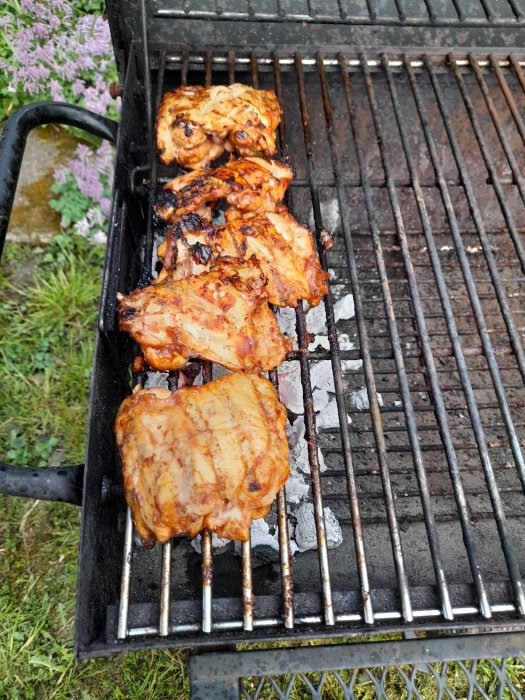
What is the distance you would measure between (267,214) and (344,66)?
108 cm

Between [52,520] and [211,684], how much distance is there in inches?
66.4

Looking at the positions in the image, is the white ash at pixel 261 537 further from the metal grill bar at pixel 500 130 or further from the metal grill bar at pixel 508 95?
the metal grill bar at pixel 508 95

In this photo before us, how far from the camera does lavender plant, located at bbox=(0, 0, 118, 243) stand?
3732 mm

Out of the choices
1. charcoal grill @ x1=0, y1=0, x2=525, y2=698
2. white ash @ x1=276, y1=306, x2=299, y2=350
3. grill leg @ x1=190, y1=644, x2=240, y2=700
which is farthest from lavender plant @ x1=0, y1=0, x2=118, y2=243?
grill leg @ x1=190, y1=644, x2=240, y2=700

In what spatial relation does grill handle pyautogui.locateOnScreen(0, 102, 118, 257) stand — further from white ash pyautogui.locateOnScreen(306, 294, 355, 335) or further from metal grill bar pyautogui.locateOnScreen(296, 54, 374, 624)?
white ash pyautogui.locateOnScreen(306, 294, 355, 335)

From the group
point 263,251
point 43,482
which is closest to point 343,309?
point 263,251

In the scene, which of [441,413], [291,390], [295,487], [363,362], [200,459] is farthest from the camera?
[291,390]

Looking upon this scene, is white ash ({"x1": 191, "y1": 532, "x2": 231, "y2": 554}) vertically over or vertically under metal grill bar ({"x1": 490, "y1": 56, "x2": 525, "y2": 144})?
under

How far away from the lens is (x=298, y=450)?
8.28ft

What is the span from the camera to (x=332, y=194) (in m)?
3.14

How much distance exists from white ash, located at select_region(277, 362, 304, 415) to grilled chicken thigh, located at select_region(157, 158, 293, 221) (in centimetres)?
90

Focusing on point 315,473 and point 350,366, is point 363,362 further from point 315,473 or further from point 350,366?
point 350,366

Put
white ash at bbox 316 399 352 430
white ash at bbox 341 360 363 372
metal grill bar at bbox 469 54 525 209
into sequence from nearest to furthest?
metal grill bar at bbox 469 54 525 209
white ash at bbox 316 399 352 430
white ash at bbox 341 360 363 372

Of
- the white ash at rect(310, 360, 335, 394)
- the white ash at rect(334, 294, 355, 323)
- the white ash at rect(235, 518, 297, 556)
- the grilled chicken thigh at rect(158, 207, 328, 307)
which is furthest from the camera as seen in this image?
the white ash at rect(334, 294, 355, 323)
